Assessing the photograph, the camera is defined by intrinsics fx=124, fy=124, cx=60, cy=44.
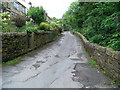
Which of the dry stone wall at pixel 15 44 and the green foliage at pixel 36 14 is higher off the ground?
the green foliage at pixel 36 14

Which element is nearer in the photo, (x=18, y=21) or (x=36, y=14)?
(x=18, y=21)

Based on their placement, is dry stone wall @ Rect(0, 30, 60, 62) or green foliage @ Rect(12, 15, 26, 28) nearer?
dry stone wall @ Rect(0, 30, 60, 62)

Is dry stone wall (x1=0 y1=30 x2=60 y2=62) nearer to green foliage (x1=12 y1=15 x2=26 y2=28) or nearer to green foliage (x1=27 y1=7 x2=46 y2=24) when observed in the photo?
→ green foliage (x1=12 y1=15 x2=26 y2=28)

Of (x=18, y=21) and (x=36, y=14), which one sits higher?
(x=36, y=14)

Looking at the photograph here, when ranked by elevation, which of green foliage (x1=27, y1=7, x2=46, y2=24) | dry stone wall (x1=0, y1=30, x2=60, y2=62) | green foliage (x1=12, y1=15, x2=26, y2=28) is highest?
green foliage (x1=27, y1=7, x2=46, y2=24)

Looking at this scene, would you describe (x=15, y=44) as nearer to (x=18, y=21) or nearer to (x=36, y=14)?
(x=18, y=21)

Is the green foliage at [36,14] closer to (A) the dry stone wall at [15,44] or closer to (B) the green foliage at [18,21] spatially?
(B) the green foliage at [18,21]

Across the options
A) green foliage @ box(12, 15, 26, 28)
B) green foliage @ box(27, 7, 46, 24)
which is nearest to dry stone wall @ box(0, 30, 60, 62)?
green foliage @ box(12, 15, 26, 28)

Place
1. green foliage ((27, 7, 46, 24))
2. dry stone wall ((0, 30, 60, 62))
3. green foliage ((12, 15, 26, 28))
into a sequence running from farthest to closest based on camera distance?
green foliage ((27, 7, 46, 24)) → green foliage ((12, 15, 26, 28)) → dry stone wall ((0, 30, 60, 62))

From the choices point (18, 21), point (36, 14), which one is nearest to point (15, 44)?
point (18, 21)

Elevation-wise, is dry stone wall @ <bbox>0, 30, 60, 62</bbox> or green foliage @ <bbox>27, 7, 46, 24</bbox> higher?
green foliage @ <bbox>27, 7, 46, 24</bbox>

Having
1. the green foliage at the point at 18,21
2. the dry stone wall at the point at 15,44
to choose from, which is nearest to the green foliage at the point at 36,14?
the green foliage at the point at 18,21

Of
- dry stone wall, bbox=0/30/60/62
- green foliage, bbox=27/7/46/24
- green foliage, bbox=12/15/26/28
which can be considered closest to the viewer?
dry stone wall, bbox=0/30/60/62

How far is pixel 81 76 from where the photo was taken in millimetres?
4844
